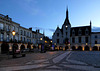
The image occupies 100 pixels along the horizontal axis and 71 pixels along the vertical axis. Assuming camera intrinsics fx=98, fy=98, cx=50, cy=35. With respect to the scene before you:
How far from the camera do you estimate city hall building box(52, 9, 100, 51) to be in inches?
1860

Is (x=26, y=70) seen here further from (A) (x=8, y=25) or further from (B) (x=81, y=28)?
(B) (x=81, y=28)

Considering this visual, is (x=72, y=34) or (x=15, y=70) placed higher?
(x=72, y=34)

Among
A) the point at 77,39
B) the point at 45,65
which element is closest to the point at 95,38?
the point at 77,39

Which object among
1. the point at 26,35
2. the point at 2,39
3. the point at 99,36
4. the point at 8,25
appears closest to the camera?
the point at 2,39

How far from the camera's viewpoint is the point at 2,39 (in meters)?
26.8

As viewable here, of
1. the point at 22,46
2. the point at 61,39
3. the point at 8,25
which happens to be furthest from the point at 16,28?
the point at 61,39

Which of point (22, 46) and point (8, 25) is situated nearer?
point (8, 25)

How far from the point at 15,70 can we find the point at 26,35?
34.5 meters

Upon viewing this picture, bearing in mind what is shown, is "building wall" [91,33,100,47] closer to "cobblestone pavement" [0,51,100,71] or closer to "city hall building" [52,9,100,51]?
"city hall building" [52,9,100,51]

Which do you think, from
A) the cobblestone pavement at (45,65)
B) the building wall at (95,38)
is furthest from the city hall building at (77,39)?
the cobblestone pavement at (45,65)

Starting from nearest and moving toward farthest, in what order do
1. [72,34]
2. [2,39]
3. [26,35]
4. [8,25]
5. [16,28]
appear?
1. [2,39]
2. [8,25]
3. [16,28]
4. [26,35]
5. [72,34]

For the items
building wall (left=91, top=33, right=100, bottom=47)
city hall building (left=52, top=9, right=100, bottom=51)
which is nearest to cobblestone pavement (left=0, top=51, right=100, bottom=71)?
city hall building (left=52, top=9, right=100, bottom=51)

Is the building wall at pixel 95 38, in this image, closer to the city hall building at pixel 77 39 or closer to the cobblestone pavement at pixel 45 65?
the city hall building at pixel 77 39

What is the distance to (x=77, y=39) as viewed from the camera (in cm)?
5044
